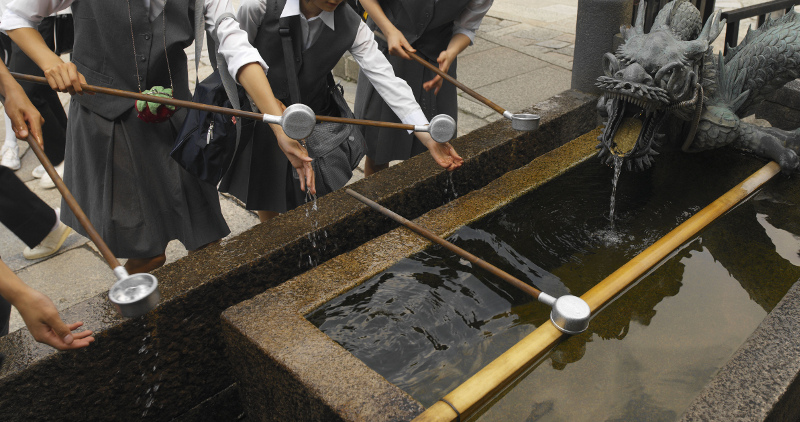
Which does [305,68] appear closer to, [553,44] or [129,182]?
[129,182]

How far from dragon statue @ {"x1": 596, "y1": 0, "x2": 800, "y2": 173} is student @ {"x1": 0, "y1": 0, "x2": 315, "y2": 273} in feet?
4.64

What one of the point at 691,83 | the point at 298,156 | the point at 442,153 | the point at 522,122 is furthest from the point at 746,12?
the point at 298,156

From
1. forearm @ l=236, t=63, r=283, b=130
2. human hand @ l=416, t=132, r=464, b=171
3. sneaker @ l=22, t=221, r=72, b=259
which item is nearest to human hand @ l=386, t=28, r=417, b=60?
human hand @ l=416, t=132, r=464, b=171

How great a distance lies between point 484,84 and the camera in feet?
20.5

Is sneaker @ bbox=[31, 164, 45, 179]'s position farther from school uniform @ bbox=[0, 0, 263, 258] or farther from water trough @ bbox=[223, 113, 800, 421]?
water trough @ bbox=[223, 113, 800, 421]

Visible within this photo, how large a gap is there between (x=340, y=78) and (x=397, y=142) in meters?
3.37

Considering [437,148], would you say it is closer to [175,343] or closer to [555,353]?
[555,353]

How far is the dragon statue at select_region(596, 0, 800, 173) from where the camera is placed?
8.13ft

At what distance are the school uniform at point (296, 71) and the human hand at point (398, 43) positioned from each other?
348mm

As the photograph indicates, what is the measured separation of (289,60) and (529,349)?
1.58m

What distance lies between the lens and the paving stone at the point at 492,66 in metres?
6.39

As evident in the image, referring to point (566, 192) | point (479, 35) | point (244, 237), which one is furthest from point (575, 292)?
point (479, 35)

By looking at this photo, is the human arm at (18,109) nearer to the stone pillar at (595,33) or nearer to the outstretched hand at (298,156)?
the outstretched hand at (298,156)

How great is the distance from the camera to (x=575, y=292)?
8.24 ft
